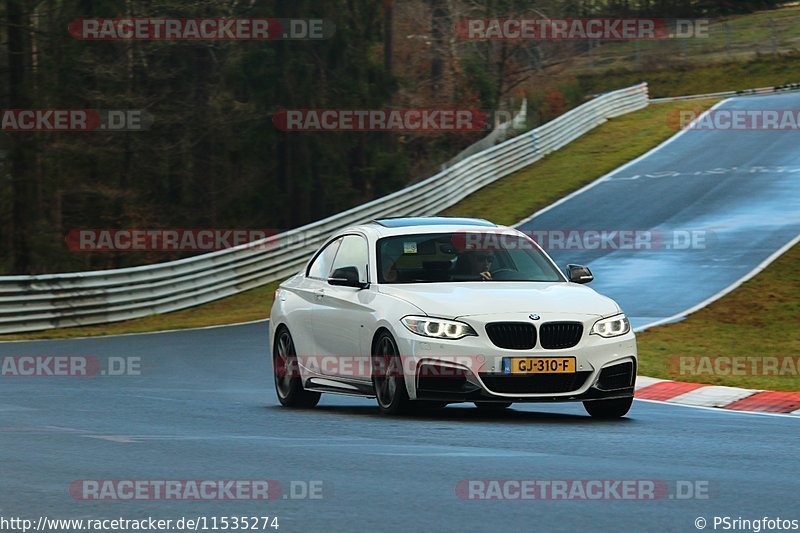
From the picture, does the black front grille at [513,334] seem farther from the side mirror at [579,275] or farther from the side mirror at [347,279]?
the side mirror at [347,279]

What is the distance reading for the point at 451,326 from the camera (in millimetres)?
11391

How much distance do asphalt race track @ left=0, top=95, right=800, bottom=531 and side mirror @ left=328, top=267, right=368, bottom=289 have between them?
107cm

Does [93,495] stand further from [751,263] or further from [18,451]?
[751,263]

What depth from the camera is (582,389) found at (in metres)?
11.5

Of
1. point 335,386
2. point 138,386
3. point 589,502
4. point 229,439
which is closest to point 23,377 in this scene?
point 138,386

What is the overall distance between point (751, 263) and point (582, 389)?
16.7 meters

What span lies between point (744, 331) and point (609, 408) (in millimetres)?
10266

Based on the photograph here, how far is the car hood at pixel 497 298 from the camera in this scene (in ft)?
37.7

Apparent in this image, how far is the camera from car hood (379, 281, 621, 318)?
11.5 metres
